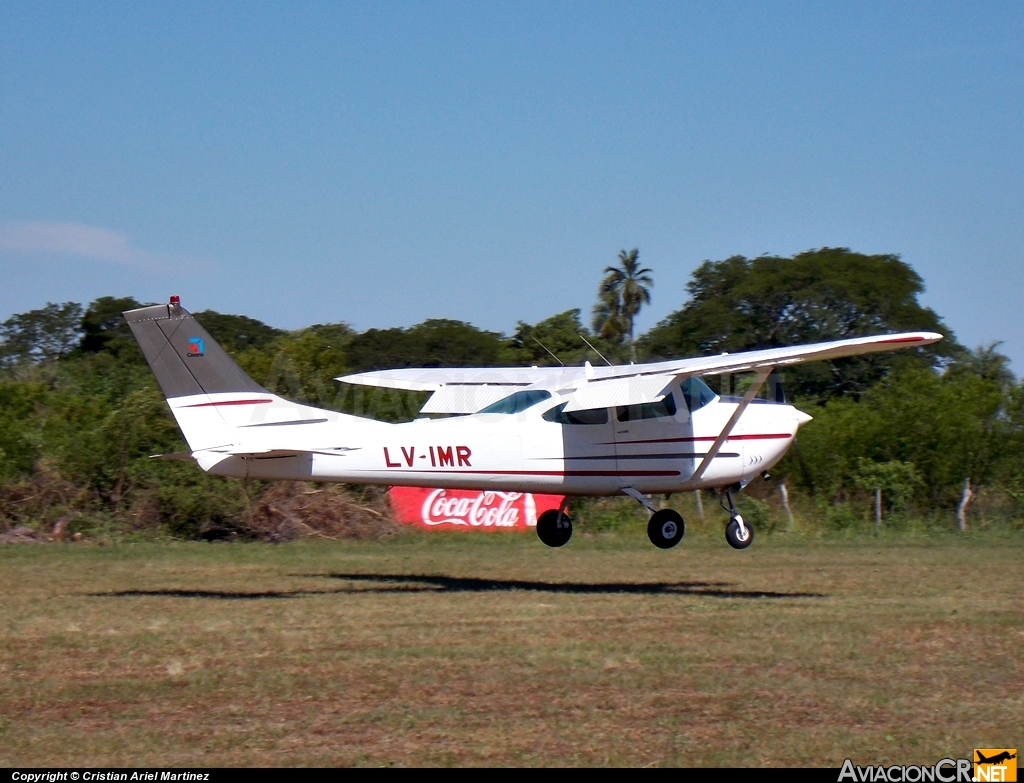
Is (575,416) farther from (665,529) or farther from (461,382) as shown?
(461,382)

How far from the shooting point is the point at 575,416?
13984mm

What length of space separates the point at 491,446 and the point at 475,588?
6.02 feet

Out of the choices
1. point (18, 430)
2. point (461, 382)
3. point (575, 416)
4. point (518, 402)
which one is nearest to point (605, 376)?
point (575, 416)

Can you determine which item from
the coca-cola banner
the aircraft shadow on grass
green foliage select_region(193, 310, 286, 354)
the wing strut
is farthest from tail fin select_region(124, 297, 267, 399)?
green foliage select_region(193, 310, 286, 354)

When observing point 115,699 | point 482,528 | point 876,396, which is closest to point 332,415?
point 115,699

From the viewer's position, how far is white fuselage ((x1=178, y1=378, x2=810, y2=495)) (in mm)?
12188

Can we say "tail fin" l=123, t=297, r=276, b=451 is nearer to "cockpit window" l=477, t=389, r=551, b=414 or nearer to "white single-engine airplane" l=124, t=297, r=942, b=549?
"white single-engine airplane" l=124, t=297, r=942, b=549

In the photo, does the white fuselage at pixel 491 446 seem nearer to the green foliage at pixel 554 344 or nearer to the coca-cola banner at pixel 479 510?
the coca-cola banner at pixel 479 510

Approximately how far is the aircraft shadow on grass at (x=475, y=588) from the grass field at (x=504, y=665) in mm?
57

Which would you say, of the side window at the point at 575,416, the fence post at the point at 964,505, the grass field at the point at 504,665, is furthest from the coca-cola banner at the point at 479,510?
the fence post at the point at 964,505

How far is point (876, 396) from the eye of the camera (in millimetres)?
28641

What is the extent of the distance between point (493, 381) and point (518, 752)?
10200 millimetres

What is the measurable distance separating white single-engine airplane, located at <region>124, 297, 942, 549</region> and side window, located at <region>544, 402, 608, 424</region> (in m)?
0.01

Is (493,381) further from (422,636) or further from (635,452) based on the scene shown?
(422,636)
